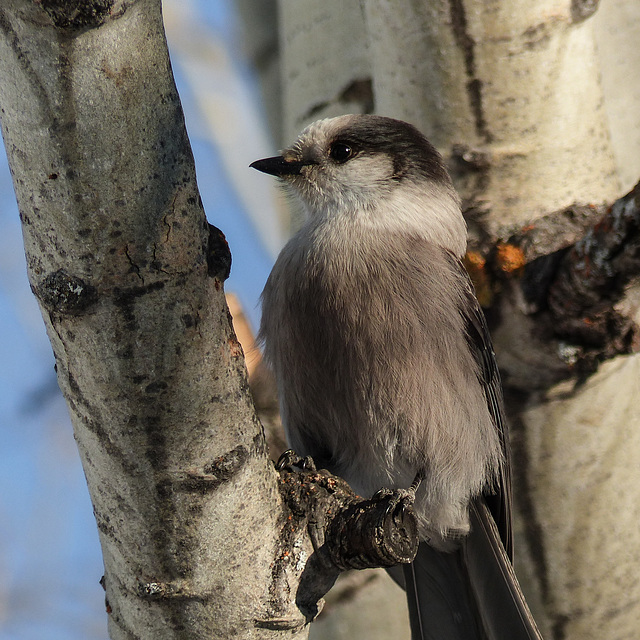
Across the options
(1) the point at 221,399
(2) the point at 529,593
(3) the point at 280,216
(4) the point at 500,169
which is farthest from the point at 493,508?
(3) the point at 280,216

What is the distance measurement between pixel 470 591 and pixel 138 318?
1.96m

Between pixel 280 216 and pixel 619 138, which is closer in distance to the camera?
pixel 619 138

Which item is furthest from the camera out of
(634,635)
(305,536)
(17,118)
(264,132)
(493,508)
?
(264,132)

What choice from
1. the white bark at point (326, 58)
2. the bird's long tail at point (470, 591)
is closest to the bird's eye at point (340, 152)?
the white bark at point (326, 58)

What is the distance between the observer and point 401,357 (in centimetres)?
243

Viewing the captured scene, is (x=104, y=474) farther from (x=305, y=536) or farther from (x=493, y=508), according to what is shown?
(x=493, y=508)

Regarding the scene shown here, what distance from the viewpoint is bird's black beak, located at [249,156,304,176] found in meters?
2.84

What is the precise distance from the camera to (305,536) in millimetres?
1562

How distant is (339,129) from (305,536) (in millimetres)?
1677

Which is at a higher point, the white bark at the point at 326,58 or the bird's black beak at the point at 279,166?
the white bark at the point at 326,58

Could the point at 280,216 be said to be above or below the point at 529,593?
above

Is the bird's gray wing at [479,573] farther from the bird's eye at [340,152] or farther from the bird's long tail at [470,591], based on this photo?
the bird's eye at [340,152]

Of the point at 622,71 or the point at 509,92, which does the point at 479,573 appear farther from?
the point at 622,71

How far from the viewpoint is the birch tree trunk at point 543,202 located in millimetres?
2449
